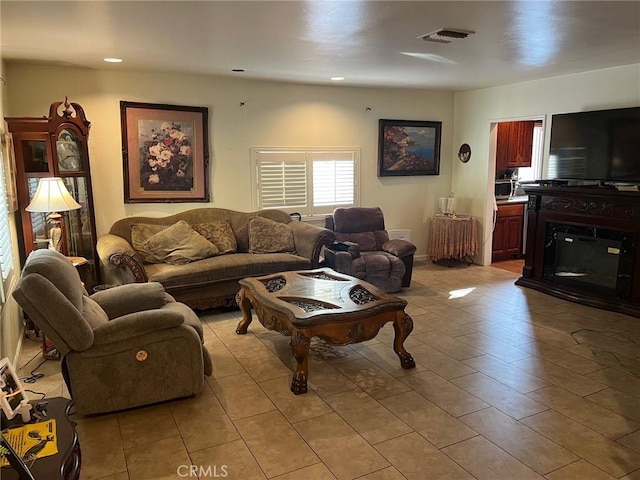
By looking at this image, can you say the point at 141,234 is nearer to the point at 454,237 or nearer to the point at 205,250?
the point at 205,250

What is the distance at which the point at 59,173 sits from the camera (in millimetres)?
4422

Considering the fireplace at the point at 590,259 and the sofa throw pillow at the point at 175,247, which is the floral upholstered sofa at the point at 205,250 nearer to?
the sofa throw pillow at the point at 175,247

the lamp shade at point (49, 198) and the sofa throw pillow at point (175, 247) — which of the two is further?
the sofa throw pillow at point (175, 247)

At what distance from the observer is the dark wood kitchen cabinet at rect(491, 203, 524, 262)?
7.01 meters

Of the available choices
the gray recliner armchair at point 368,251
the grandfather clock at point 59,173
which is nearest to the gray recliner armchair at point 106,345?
the grandfather clock at point 59,173

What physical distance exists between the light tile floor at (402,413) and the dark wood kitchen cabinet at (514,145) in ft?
11.4

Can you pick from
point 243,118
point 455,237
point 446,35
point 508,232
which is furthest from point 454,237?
point 446,35

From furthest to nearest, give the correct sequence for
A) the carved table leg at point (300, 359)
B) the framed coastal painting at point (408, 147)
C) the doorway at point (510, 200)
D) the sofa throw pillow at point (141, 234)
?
the doorway at point (510, 200)
the framed coastal painting at point (408, 147)
the sofa throw pillow at point (141, 234)
the carved table leg at point (300, 359)

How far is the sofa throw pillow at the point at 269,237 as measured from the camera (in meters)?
5.21

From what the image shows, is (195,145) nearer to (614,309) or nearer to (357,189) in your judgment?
(357,189)

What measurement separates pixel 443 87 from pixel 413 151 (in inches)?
37.1

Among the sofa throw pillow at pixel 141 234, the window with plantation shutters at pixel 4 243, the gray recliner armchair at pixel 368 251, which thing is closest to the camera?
the window with plantation shutters at pixel 4 243

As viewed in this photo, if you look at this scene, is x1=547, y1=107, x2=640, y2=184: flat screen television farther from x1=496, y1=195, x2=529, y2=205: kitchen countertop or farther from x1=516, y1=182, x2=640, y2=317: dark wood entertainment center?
x1=496, y1=195, x2=529, y2=205: kitchen countertop

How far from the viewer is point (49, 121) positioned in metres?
4.27
